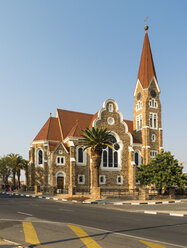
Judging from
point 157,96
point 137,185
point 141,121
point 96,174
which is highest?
point 157,96

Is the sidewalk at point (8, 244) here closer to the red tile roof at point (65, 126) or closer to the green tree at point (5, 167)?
the red tile roof at point (65, 126)

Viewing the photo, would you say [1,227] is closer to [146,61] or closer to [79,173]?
[79,173]

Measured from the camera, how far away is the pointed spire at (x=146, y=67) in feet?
172

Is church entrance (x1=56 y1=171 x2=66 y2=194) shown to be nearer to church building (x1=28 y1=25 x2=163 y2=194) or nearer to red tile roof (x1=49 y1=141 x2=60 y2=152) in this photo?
church building (x1=28 y1=25 x2=163 y2=194)

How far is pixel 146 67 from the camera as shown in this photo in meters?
53.8

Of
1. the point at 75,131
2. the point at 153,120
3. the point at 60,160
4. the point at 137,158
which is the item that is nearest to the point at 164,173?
the point at 137,158

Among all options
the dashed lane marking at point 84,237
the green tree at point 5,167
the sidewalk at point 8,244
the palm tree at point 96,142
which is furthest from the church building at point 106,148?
the sidewalk at point 8,244

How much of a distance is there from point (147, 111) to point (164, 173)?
1911 centimetres

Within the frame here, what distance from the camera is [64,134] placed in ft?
160

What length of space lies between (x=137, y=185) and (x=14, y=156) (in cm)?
2768

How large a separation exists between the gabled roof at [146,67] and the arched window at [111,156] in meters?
12.8

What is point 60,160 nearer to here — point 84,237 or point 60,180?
point 60,180

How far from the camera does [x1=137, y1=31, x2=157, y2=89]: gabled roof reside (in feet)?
172

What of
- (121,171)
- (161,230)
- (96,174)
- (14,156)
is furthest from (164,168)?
(14,156)
